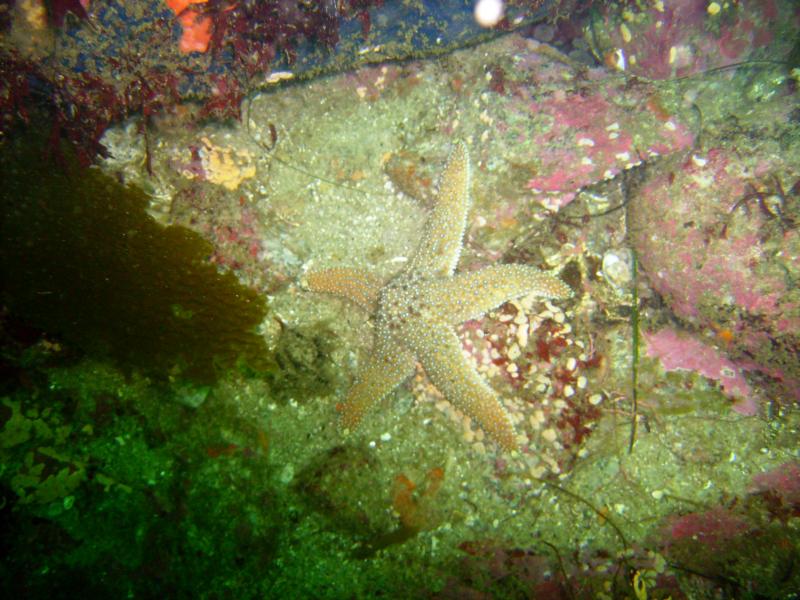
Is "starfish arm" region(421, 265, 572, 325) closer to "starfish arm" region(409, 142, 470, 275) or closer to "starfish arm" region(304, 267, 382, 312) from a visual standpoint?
"starfish arm" region(409, 142, 470, 275)

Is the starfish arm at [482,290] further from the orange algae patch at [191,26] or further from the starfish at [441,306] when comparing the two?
the orange algae patch at [191,26]

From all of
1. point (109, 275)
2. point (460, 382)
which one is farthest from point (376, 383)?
point (109, 275)

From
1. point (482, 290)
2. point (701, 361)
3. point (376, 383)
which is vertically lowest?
point (376, 383)

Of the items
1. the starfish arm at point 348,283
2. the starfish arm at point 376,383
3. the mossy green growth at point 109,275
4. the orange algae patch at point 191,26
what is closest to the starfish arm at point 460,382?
the starfish arm at point 376,383

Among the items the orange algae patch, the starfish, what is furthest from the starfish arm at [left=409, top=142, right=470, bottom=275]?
the orange algae patch

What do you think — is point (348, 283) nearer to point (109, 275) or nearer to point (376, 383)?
point (376, 383)
